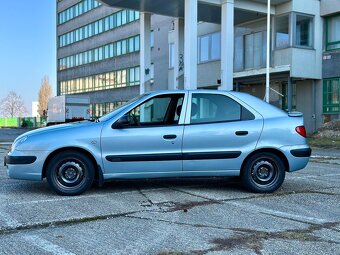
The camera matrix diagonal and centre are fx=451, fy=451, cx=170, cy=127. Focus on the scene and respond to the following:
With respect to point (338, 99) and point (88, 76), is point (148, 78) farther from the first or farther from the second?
point (88, 76)

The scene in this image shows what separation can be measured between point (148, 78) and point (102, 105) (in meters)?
27.8

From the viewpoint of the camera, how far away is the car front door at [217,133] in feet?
23.5

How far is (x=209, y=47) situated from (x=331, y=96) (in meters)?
8.48

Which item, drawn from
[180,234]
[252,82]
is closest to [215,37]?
[252,82]

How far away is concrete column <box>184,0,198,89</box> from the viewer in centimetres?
2177

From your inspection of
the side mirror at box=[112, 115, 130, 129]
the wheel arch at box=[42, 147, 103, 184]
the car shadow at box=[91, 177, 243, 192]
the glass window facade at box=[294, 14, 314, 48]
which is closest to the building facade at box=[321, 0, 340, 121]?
the glass window facade at box=[294, 14, 314, 48]

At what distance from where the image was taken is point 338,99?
23.8 m

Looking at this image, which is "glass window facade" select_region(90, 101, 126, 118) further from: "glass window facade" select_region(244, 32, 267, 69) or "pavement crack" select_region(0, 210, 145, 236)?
"pavement crack" select_region(0, 210, 145, 236)

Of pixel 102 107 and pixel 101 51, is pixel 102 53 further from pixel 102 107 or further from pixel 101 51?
pixel 102 107

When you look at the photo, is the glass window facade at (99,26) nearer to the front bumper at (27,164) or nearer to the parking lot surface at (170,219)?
the parking lot surface at (170,219)

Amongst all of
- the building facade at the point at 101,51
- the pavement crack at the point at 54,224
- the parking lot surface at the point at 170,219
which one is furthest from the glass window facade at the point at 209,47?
the pavement crack at the point at 54,224

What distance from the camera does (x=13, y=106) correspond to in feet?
351

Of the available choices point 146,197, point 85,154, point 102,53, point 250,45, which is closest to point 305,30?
point 250,45

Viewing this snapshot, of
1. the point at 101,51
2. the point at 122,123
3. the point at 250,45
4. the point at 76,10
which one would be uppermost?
the point at 76,10
